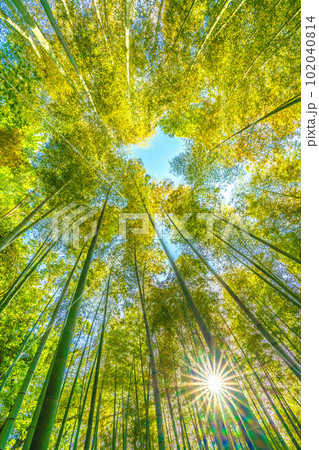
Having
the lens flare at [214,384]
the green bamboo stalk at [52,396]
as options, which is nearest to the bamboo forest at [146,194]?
the lens flare at [214,384]

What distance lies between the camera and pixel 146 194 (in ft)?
17.0

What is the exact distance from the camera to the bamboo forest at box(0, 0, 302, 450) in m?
3.47

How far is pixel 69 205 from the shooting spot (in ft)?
14.8

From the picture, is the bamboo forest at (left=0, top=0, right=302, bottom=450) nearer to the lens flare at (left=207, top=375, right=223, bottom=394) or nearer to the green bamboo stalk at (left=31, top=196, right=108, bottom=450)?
the lens flare at (left=207, top=375, right=223, bottom=394)

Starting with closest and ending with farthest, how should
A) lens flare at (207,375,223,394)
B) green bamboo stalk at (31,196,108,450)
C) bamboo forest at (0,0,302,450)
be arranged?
green bamboo stalk at (31,196,108,450) → lens flare at (207,375,223,394) → bamboo forest at (0,0,302,450)

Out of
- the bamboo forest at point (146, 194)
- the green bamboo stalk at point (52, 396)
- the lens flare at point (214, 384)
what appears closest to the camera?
the green bamboo stalk at point (52, 396)

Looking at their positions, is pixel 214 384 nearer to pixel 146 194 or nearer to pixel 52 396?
pixel 52 396

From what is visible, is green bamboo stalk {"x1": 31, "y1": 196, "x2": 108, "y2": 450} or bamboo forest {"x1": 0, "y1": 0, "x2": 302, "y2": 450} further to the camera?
bamboo forest {"x1": 0, "y1": 0, "x2": 302, "y2": 450}

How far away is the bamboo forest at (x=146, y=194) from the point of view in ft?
11.4

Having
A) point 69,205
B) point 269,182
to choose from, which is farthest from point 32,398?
point 269,182

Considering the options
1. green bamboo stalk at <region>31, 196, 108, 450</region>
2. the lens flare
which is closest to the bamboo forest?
the lens flare

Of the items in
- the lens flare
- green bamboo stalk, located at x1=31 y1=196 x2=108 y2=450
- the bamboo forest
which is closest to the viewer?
green bamboo stalk, located at x1=31 y1=196 x2=108 y2=450

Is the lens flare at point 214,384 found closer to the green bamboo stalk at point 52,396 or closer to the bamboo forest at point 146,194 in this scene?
the bamboo forest at point 146,194

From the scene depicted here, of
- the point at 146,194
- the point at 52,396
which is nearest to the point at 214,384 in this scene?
the point at 52,396
